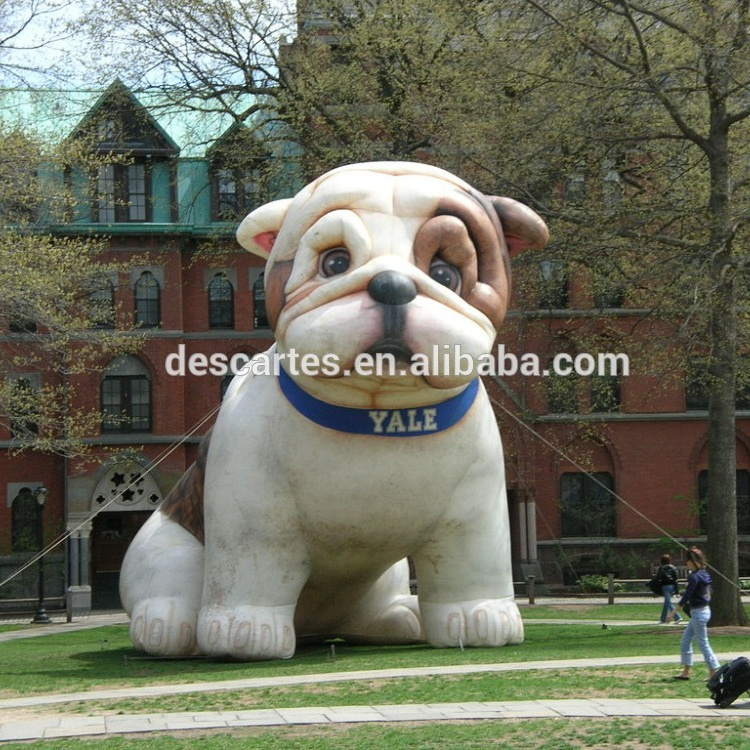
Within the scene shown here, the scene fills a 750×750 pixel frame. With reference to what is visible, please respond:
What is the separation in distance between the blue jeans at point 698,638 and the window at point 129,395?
2377cm

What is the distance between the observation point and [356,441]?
9469mm

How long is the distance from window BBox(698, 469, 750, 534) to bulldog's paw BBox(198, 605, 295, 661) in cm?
2347

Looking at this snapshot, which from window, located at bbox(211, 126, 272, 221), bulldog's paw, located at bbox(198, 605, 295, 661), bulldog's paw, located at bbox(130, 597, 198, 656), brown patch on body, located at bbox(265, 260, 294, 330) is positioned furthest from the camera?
window, located at bbox(211, 126, 272, 221)

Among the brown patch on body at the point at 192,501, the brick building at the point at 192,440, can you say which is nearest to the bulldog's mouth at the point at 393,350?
the brown patch on body at the point at 192,501

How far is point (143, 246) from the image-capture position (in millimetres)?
31500

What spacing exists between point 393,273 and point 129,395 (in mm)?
24072

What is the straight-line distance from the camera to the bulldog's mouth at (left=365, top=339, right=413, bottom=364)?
849cm

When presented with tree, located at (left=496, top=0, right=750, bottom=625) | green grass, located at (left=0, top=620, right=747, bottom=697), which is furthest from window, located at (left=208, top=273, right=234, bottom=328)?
green grass, located at (left=0, top=620, right=747, bottom=697)

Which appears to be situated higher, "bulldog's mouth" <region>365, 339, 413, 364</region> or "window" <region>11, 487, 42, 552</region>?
"bulldog's mouth" <region>365, 339, 413, 364</region>

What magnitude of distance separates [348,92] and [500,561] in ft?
40.5

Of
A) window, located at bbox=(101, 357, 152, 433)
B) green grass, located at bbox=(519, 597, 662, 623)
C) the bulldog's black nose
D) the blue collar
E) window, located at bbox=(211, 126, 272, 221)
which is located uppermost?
window, located at bbox=(211, 126, 272, 221)

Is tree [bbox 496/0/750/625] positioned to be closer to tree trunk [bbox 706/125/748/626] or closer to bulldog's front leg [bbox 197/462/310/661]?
tree trunk [bbox 706/125/748/626]

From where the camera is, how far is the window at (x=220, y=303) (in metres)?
32.8

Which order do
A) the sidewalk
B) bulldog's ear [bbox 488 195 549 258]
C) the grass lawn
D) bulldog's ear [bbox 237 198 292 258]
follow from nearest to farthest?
the grass lawn → the sidewalk → bulldog's ear [bbox 488 195 549 258] → bulldog's ear [bbox 237 198 292 258]
